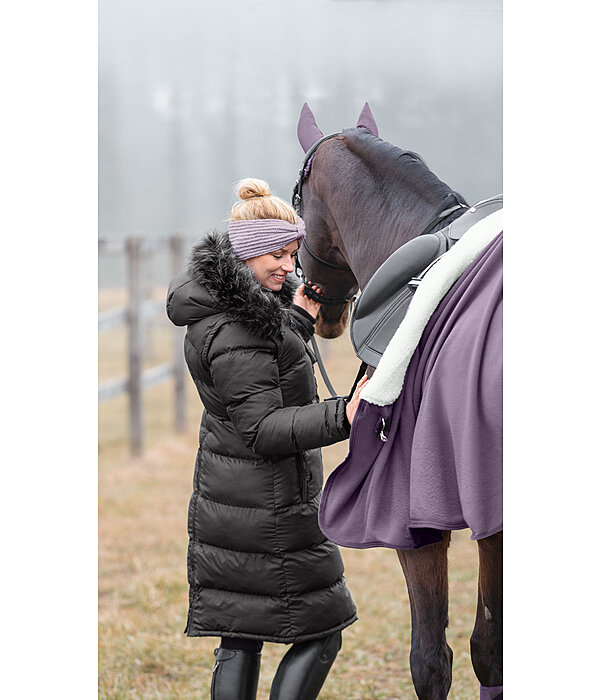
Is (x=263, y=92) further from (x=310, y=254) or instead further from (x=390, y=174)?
(x=390, y=174)

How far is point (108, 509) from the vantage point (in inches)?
187

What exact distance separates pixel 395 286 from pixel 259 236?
30 cm

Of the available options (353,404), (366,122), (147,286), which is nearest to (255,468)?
(353,404)

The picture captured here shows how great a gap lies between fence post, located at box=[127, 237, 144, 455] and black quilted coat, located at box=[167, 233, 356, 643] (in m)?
3.92

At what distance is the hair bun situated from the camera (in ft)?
5.75

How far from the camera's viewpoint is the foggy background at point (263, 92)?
252 centimetres

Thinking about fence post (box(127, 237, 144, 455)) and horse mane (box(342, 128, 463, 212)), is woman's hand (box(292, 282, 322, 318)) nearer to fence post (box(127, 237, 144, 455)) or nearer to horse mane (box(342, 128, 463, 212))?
horse mane (box(342, 128, 463, 212))

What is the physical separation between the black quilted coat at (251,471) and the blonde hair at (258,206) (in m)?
0.07

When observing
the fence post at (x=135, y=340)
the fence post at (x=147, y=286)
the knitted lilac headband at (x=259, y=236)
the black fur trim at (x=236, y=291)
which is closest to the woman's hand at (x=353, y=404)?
the black fur trim at (x=236, y=291)

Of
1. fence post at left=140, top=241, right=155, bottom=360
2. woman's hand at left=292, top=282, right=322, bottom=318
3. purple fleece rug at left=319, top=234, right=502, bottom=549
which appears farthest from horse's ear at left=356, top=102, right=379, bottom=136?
fence post at left=140, top=241, right=155, bottom=360

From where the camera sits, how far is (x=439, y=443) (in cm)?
142
